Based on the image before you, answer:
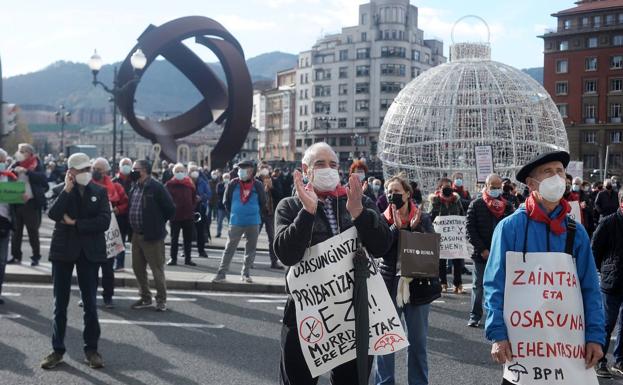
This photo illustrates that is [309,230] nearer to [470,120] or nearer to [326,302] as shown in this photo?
[326,302]

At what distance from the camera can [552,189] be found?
3.83m

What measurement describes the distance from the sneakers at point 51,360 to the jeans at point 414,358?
3.03m

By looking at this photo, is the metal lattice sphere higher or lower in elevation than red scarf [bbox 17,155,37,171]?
higher

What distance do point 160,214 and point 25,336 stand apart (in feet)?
7.79

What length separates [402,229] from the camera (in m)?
6.08

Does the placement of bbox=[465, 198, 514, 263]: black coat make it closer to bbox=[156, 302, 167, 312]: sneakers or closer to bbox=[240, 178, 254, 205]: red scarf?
bbox=[240, 178, 254, 205]: red scarf

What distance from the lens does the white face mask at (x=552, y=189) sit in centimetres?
383

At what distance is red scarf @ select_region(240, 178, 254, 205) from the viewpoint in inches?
428

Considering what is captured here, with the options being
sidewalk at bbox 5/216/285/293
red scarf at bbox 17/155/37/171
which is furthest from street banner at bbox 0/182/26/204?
red scarf at bbox 17/155/37/171

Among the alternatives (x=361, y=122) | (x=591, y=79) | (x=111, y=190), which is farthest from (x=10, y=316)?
(x=361, y=122)

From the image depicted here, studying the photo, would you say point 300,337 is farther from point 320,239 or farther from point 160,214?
point 160,214

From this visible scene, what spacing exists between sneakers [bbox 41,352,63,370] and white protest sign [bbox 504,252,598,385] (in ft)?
14.4

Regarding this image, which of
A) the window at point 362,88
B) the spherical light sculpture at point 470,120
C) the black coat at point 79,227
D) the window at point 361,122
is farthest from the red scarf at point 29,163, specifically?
the window at point 362,88

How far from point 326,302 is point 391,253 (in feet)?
6.91
